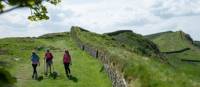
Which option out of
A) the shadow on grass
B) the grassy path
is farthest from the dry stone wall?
the shadow on grass

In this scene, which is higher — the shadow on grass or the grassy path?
the shadow on grass

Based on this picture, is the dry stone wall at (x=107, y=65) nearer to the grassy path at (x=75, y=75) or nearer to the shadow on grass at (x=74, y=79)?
the grassy path at (x=75, y=75)

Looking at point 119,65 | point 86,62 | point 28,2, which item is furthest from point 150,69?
point 86,62

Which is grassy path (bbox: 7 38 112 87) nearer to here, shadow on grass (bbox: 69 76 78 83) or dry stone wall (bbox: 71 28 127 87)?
shadow on grass (bbox: 69 76 78 83)

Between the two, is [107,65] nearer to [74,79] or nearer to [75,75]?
[75,75]

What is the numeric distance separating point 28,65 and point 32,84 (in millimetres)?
13112

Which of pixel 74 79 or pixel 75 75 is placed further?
pixel 75 75

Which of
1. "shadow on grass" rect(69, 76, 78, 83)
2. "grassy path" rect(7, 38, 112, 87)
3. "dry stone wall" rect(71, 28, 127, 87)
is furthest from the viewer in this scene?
"shadow on grass" rect(69, 76, 78, 83)

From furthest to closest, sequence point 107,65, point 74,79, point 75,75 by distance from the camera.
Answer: point 75,75, point 107,65, point 74,79

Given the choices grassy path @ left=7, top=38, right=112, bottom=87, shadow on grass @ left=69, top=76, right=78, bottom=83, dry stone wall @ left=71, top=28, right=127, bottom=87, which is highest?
dry stone wall @ left=71, top=28, right=127, bottom=87

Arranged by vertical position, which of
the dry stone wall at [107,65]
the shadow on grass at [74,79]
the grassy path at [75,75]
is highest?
the dry stone wall at [107,65]

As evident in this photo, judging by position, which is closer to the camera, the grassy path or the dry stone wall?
the dry stone wall

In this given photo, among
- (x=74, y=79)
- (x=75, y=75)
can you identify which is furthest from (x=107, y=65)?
(x=74, y=79)

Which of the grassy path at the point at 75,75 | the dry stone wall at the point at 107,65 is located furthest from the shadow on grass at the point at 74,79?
the dry stone wall at the point at 107,65
